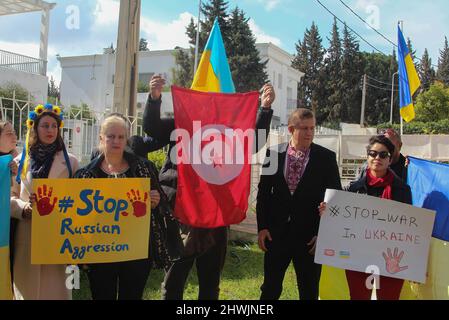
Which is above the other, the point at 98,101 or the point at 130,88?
the point at 98,101

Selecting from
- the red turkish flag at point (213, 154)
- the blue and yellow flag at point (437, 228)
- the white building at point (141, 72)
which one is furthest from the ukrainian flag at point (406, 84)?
the white building at point (141, 72)

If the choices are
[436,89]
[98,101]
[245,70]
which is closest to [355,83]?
[436,89]

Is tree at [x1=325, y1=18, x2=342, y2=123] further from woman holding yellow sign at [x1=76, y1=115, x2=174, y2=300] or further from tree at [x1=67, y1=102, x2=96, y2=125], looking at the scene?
woman holding yellow sign at [x1=76, y1=115, x2=174, y2=300]

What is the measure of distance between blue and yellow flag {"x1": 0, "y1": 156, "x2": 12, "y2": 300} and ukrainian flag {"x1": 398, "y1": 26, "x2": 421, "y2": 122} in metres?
8.98

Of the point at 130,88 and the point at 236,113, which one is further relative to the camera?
the point at 130,88

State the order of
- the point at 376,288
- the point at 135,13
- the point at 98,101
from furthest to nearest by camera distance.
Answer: the point at 98,101 < the point at 135,13 < the point at 376,288

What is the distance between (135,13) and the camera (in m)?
5.96

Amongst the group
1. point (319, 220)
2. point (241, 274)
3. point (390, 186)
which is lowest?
point (241, 274)

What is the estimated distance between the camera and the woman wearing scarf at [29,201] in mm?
3258

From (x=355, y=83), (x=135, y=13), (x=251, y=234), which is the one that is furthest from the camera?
(x=355, y=83)

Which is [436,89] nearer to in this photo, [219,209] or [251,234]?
[251,234]

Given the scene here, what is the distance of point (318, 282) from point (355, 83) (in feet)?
202

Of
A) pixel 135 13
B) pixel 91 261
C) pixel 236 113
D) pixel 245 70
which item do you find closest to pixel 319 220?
pixel 236 113

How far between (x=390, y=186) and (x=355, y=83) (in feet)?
201
